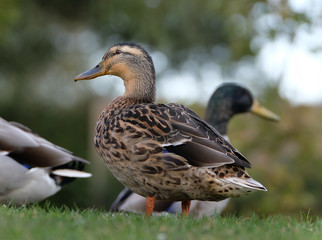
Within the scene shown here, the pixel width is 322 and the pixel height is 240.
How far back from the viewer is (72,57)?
14.9 metres

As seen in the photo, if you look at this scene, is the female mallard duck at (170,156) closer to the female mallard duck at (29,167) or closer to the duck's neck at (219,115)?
the female mallard duck at (29,167)

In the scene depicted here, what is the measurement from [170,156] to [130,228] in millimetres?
697

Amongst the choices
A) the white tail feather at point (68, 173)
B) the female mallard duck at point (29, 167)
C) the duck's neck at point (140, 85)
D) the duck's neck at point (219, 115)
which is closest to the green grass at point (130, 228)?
the duck's neck at point (140, 85)

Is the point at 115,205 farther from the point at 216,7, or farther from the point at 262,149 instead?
the point at 216,7

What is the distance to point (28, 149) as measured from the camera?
485 cm

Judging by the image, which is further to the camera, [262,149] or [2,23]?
[2,23]

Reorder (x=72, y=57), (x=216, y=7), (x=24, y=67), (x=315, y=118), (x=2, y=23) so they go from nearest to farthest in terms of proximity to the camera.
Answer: (x=315, y=118), (x=216, y=7), (x=2, y=23), (x=24, y=67), (x=72, y=57)

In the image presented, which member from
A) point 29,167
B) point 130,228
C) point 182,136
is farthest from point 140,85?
point 130,228

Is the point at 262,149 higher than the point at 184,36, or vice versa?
the point at 184,36

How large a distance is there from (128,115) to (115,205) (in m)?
1.53

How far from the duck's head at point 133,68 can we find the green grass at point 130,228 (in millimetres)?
1137

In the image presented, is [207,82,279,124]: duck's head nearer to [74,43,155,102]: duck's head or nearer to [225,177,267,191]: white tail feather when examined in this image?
[74,43,155,102]: duck's head

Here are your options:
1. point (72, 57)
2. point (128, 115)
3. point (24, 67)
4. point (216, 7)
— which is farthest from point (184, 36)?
point (128, 115)

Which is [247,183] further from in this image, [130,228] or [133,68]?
[133,68]
